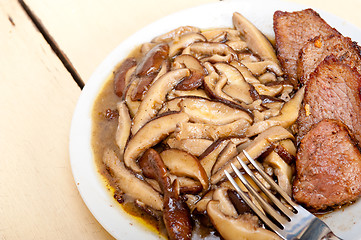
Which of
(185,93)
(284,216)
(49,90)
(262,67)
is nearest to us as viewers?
(284,216)

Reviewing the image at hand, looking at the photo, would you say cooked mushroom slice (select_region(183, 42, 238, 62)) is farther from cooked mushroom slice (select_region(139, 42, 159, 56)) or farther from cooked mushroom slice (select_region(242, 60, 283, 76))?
cooked mushroom slice (select_region(139, 42, 159, 56))

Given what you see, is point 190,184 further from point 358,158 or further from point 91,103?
point 91,103

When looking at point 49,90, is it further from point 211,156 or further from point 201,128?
point 211,156

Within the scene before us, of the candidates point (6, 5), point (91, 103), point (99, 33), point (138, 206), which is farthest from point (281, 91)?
point (6, 5)

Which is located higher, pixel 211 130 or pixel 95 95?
pixel 95 95

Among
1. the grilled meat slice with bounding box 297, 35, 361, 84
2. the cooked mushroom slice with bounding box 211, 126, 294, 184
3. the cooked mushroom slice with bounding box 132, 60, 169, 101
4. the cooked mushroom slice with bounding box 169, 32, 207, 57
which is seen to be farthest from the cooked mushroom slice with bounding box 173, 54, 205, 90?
the grilled meat slice with bounding box 297, 35, 361, 84

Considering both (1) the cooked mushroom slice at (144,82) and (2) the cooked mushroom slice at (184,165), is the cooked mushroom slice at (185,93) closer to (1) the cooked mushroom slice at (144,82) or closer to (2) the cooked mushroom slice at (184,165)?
(1) the cooked mushroom slice at (144,82)

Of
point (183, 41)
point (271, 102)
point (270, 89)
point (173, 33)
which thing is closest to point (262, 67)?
point (270, 89)
